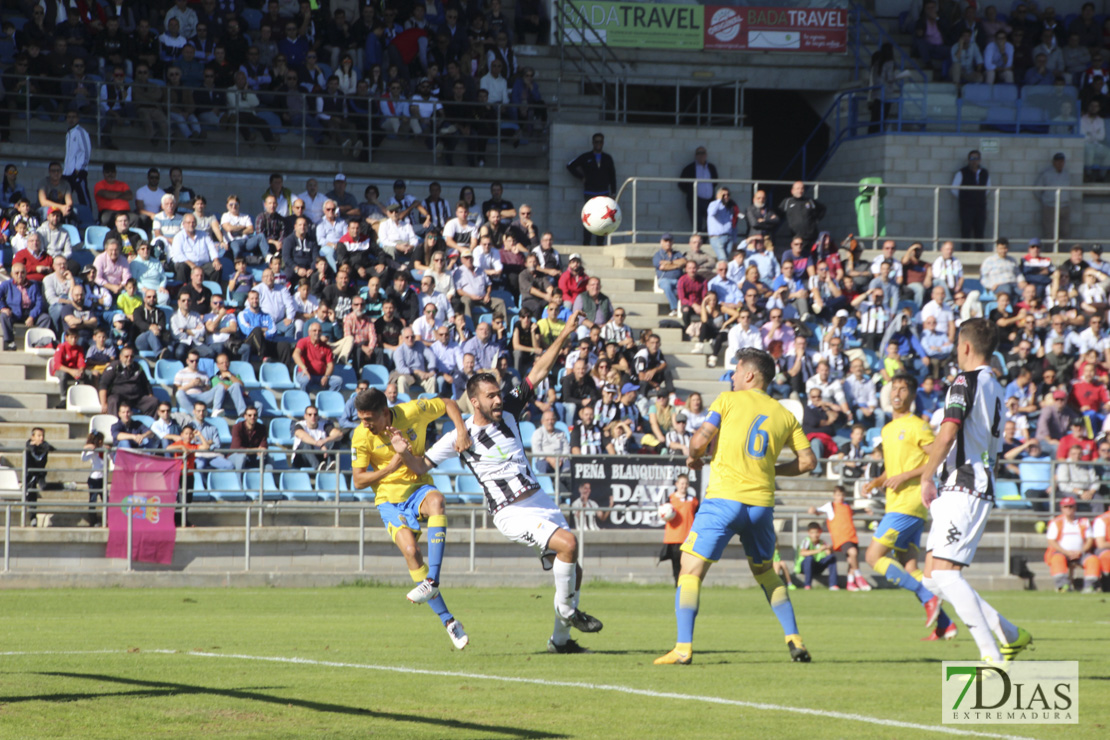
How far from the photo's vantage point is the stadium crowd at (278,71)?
86.5ft

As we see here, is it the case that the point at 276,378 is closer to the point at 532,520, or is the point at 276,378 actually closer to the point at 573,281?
the point at 573,281

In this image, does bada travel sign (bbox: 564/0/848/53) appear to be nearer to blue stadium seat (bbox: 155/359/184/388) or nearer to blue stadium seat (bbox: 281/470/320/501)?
blue stadium seat (bbox: 155/359/184/388)

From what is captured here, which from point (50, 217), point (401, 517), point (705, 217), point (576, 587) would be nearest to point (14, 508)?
point (50, 217)

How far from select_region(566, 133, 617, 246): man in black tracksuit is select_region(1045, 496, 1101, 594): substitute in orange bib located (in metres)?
11.4

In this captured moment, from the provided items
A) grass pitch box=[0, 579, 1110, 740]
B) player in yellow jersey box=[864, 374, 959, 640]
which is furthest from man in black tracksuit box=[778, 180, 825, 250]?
player in yellow jersey box=[864, 374, 959, 640]

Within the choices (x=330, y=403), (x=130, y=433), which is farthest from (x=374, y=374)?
(x=130, y=433)

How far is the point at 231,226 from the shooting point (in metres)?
23.3

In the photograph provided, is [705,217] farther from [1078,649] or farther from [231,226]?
[1078,649]

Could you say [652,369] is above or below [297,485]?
above

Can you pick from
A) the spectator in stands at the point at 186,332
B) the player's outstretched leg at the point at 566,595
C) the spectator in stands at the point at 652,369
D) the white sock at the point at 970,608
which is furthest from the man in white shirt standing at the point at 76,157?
the white sock at the point at 970,608

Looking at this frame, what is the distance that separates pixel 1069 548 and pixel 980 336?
13.9 metres

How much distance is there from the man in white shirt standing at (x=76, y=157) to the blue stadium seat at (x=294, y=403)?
6.16 m

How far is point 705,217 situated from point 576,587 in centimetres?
2051

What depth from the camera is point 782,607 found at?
9.73m
